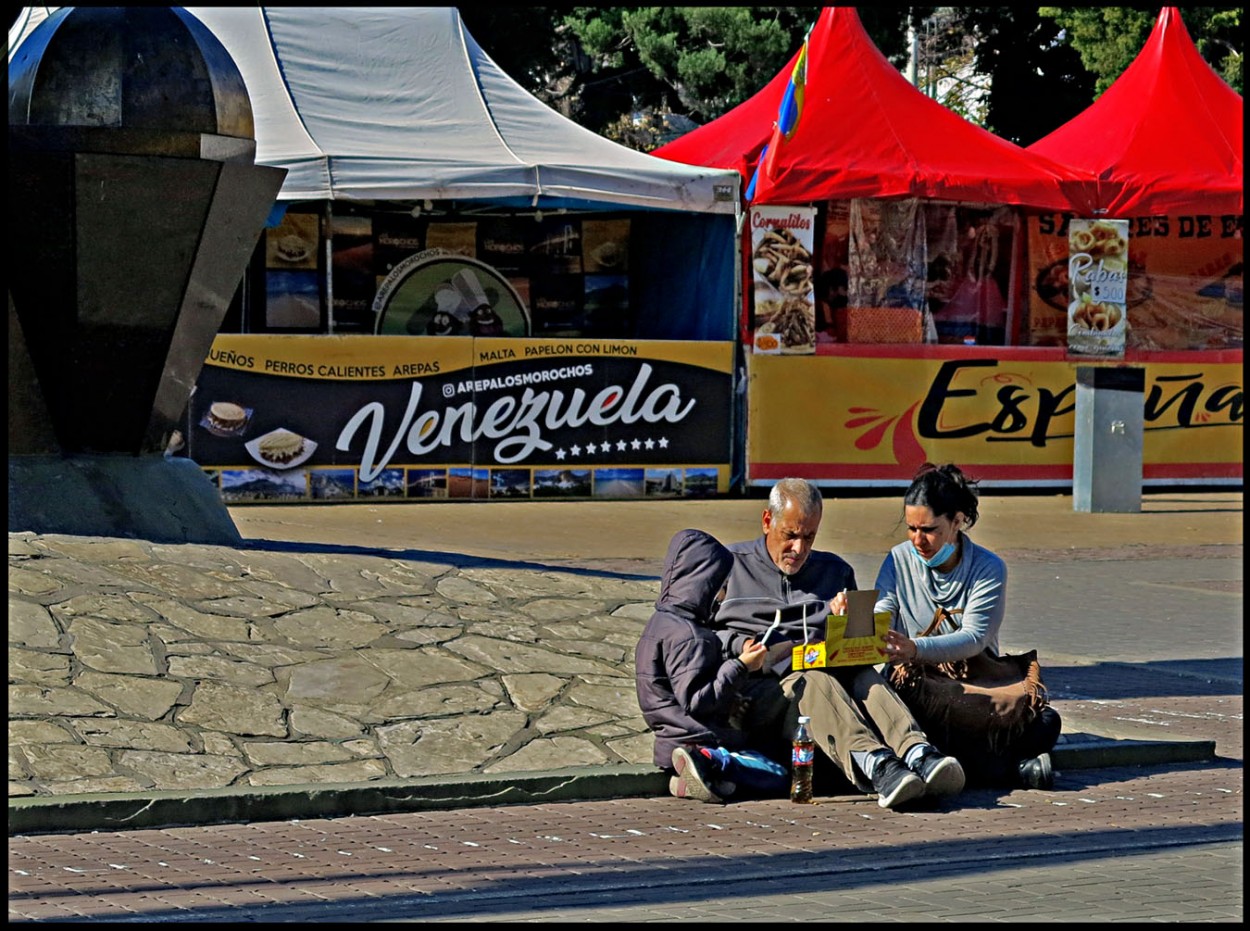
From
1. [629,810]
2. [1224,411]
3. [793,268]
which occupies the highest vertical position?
[793,268]

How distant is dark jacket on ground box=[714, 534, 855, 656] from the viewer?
289 inches

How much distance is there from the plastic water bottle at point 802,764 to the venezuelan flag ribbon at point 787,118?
11.3m

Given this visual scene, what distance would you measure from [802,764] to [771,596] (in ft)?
2.21

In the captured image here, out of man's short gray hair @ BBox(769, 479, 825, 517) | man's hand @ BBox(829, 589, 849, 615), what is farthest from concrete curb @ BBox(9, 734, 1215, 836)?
man's short gray hair @ BBox(769, 479, 825, 517)

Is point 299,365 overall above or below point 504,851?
above

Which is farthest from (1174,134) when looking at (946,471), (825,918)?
(825,918)

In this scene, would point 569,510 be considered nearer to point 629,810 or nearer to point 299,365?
point 299,365

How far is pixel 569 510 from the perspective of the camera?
1675 cm

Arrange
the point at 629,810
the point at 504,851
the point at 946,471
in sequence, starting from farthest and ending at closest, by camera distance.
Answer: the point at 946,471, the point at 629,810, the point at 504,851

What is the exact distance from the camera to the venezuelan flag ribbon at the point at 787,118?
1758 cm

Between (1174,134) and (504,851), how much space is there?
1589cm

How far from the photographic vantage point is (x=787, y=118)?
17.7 metres

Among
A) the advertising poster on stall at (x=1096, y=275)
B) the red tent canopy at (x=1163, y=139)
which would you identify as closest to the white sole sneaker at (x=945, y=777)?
the advertising poster on stall at (x=1096, y=275)

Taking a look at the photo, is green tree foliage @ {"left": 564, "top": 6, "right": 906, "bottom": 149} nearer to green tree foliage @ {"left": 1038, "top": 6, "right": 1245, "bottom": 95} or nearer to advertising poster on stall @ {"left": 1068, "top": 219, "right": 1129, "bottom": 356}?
green tree foliage @ {"left": 1038, "top": 6, "right": 1245, "bottom": 95}
